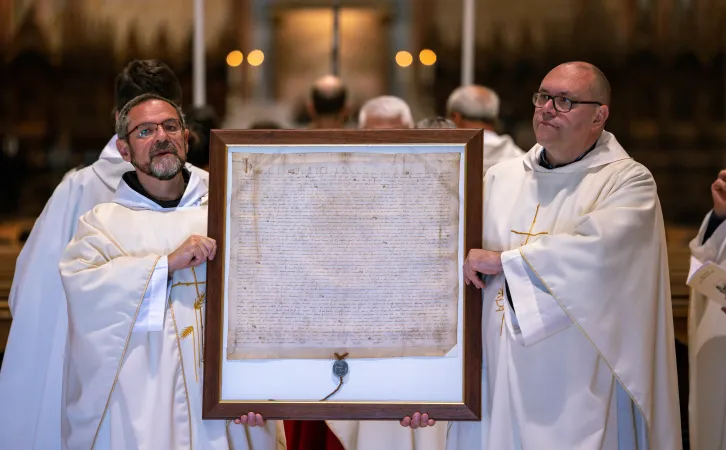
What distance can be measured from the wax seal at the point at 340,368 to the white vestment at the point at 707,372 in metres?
1.77

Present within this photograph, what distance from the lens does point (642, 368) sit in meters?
3.35

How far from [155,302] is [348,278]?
2.11 ft

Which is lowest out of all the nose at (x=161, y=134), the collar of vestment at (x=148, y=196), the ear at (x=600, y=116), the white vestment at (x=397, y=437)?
the white vestment at (x=397, y=437)

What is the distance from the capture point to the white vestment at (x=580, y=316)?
3281mm

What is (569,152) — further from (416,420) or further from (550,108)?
(416,420)

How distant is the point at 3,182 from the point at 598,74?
6056 millimetres

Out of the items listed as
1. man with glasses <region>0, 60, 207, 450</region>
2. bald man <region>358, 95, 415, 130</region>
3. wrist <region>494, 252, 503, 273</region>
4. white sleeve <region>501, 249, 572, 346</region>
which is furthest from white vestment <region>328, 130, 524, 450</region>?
bald man <region>358, 95, 415, 130</region>

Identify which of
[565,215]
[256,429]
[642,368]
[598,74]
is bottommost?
[256,429]

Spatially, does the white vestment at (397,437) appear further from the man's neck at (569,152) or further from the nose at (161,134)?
the nose at (161,134)

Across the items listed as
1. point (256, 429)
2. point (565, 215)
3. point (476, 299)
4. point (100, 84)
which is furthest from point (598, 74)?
point (100, 84)

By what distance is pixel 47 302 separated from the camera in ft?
13.6

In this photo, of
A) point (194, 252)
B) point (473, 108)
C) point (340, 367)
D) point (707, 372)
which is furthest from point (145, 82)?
point (707, 372)

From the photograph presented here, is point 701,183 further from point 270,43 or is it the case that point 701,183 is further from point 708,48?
point 270,43

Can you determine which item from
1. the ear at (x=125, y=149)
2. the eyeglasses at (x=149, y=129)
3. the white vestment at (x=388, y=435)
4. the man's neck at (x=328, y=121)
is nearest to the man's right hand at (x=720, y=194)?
the white vestment at (x=388, y=435)
